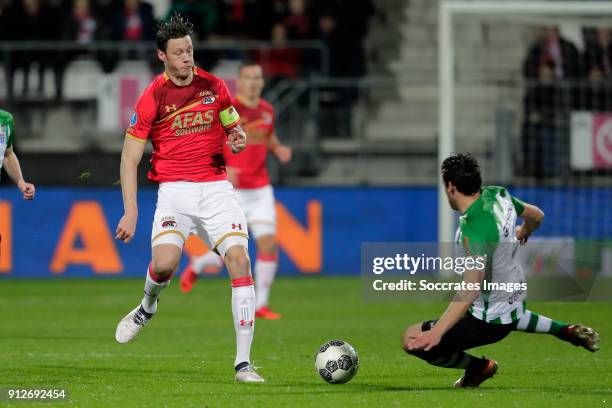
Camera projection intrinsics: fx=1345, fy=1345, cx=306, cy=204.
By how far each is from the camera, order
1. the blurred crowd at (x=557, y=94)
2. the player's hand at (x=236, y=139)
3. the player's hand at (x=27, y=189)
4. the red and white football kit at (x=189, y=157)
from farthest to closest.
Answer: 1. the blurred crowd at (x=557, y=94)
2. the player's hand at (x=27, y=189)
3. the player's hand at (x=236, y=139)
4. the red and white football kit at (x=189, y=157)

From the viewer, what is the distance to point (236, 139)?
364 inches

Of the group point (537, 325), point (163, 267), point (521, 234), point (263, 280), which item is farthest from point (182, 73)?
point (263, 280)

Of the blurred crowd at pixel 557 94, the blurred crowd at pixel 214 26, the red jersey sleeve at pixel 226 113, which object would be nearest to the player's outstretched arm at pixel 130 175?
the red jersey sleeve at pixel 226 113

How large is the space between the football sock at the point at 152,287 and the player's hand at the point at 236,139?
1000 mm

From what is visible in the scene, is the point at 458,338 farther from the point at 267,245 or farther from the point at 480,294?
the point at 267,245

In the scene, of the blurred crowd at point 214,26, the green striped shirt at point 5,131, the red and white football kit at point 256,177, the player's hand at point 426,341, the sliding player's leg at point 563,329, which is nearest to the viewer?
the player's hand at point 426,341

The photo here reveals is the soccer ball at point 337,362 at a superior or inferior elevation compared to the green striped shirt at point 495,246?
inferior

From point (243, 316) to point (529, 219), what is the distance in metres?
1.94

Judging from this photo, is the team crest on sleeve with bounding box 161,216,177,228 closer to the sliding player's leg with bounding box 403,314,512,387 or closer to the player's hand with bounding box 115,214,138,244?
the player's hand with bounding box 115,214,138,244

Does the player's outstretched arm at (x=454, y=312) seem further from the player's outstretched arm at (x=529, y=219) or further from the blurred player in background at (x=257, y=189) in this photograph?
the blurred player in background at (x=257, y=189)

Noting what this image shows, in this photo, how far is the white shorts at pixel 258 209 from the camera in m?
13.8

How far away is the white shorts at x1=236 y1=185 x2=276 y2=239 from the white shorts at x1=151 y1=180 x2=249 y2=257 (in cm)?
450

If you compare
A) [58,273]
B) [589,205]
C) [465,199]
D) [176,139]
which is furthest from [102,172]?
A: [465,199]

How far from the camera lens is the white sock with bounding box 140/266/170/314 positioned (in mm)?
9352
